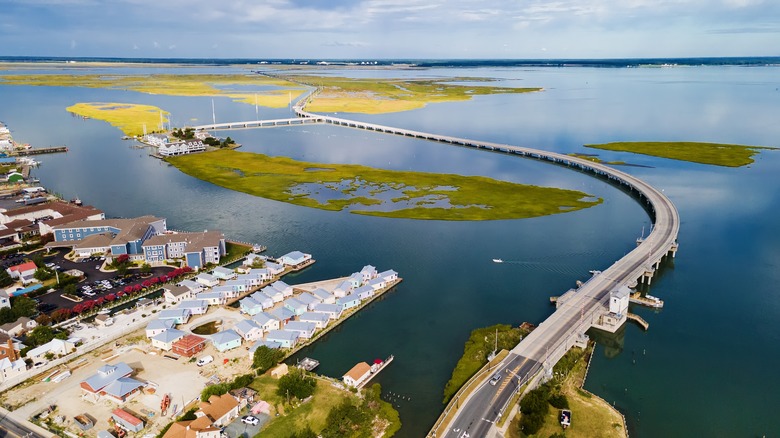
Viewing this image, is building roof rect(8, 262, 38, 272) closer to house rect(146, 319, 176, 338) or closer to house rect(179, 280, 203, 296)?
house rect(179, 280, 203, 296)

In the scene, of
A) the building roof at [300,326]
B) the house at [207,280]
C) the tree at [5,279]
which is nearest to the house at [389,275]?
the building roof at [300,326]

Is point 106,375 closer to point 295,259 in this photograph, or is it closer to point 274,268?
point 274,268

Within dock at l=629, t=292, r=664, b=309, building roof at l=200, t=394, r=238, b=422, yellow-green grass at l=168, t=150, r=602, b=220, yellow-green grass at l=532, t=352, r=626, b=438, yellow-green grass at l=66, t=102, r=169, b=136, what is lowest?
yellow-green grass at l=532, t=352, r=626, b=438

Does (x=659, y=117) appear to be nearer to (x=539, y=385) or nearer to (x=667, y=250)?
(x=667, y=250)

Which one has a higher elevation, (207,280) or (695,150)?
(695,150)

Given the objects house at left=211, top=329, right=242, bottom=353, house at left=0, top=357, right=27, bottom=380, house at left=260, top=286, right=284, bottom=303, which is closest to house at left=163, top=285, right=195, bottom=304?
house at left=260, top=286, right=284, bottom=303

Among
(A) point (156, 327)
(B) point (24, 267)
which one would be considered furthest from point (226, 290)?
(B) point (24, 267)
